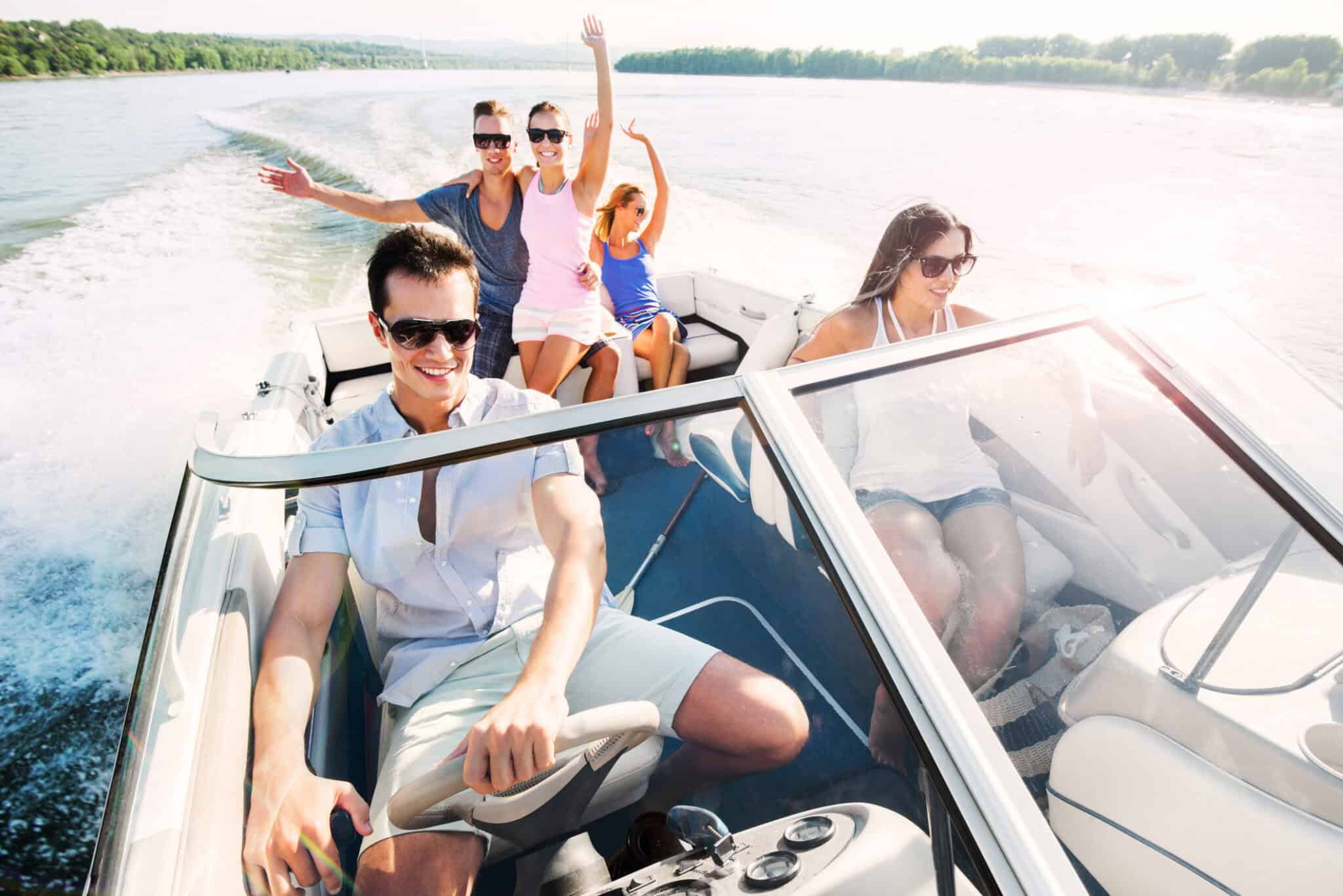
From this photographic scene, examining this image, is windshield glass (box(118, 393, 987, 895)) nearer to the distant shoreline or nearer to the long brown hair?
the long brown hair

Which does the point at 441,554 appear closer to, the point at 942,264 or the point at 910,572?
the point at 910,572

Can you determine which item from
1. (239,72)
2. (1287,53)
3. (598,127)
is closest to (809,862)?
(598,127)

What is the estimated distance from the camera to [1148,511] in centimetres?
96

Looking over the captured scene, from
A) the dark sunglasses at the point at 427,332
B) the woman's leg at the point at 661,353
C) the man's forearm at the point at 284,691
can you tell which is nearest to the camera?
the man's forearm at the point at 284,691

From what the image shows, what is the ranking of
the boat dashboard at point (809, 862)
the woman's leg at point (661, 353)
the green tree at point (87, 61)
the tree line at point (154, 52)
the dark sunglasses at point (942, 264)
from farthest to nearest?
the green tree at point (87, 61) < the tree line at point (154, 52) < the woman's leg at point (661, 353) < the dark sunglasses at point (942, 264) < the boat dashboard at point (809, 862)

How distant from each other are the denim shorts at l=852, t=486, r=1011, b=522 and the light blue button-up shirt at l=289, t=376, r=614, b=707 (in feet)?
1.11

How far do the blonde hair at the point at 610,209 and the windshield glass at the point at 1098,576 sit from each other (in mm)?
2634

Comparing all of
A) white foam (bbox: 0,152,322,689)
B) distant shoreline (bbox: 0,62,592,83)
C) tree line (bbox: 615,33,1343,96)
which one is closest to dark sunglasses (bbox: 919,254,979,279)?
white foam (bbox: 0,152,322,689)

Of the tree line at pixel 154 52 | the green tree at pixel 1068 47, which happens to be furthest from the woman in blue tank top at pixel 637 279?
the green tree at pixel 1068 47

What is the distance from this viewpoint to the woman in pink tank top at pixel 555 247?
2.46m

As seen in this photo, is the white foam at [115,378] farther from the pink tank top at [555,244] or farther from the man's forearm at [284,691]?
the man's forearm at [284,691]

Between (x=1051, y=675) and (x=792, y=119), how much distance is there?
16.8 metres

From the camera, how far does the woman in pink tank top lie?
2.46m

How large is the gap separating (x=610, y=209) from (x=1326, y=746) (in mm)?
3225
